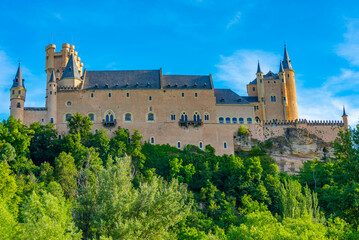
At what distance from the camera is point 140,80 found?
77.0 m

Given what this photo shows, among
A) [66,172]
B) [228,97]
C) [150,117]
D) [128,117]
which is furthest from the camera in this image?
[228,97]

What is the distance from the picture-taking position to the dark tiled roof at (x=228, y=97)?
7738 cm

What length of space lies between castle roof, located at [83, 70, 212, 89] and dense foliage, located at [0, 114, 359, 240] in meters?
8.68

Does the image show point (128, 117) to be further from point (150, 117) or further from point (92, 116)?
point (92, 116)

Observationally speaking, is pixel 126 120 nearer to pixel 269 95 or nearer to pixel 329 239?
pixel 269 95

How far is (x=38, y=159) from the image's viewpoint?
212ft

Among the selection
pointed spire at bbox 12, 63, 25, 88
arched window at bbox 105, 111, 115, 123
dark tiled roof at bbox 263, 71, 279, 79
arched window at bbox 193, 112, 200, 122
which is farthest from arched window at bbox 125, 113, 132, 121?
dark tiled roof at bbox 263, 71, 279, 79

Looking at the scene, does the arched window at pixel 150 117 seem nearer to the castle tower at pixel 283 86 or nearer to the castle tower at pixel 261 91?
the castle tower at pixel 261 91

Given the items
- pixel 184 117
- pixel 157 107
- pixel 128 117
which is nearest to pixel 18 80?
pixel 128 117

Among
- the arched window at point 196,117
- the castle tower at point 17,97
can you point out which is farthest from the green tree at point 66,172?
the arched window at point 196,117

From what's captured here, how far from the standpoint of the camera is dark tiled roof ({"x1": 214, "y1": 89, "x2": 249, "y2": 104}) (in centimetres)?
7738

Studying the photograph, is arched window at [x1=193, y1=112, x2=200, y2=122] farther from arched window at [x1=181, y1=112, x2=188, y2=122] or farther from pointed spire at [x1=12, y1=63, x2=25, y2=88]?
pointed spire at [x1=12, y1=63, x2=25, y2=88]

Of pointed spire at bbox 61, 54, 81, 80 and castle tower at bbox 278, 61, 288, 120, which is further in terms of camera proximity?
castle tower at bbox 278, 61, 288, 120

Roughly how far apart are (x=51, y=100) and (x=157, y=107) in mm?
15532
